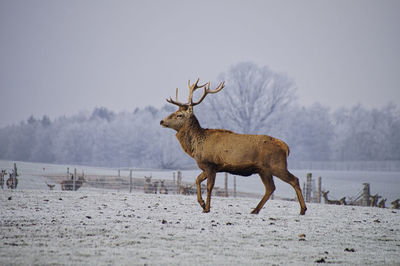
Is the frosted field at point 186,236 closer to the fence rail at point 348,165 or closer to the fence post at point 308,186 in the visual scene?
the fence post at point 308,186

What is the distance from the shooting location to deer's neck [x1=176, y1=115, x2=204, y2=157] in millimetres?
10258

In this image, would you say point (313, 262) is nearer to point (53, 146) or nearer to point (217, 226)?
point (217, 226)

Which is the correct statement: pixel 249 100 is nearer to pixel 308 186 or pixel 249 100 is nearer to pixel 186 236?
pixel 308 186

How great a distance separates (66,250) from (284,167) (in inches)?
192

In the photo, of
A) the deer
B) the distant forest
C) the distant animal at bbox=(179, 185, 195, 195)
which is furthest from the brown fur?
the distant forest

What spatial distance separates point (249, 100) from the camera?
172 ft

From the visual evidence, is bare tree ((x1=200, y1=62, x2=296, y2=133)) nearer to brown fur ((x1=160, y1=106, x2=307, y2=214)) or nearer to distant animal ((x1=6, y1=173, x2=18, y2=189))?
distant animal ((x1=6, y1=173, x2=18, y2=189))

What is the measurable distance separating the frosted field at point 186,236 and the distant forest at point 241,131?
40472mm

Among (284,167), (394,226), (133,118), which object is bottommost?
(394,226)

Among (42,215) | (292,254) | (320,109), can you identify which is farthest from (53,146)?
(292,254)

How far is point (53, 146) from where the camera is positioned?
7056cm

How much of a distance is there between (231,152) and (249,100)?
43.0m

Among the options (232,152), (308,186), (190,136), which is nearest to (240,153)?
(232,152)

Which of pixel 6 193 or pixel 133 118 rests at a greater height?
pixel 133 118
